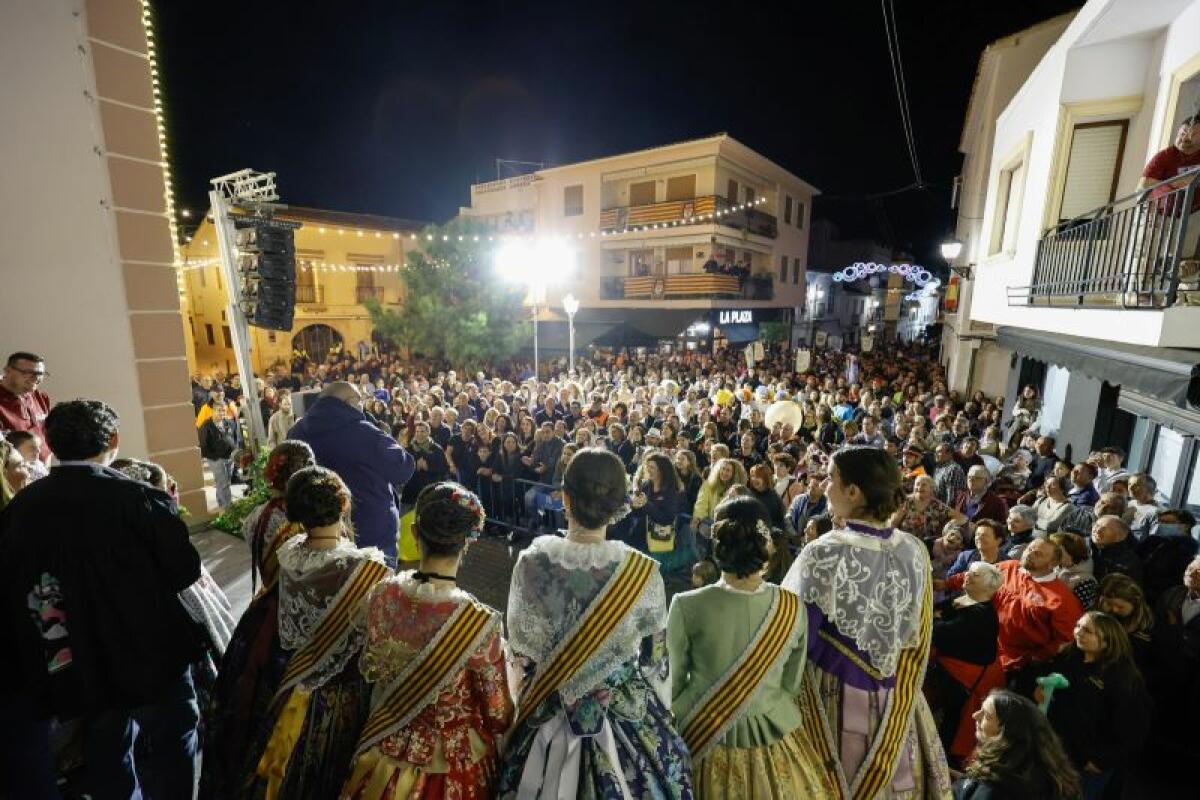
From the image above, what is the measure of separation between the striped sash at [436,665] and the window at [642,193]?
23.0m

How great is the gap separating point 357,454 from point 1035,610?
4.23 m

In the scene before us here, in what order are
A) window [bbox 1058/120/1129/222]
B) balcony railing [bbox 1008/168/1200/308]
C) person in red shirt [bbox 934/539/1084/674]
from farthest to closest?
1. window [bbox 1058/120/1129/222]
2. balcony railing [bbox 1008/168/1200/308]
3. person in red shirt [bbox 934/539/1084/674]

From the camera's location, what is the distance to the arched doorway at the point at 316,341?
2531 cm

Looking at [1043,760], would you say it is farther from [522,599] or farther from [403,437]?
[403,437]

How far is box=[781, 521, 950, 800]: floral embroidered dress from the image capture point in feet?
7.00

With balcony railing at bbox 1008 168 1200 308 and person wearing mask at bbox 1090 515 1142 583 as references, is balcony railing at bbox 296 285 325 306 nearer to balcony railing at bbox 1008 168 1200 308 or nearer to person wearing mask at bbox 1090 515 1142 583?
balcony railing at bbox 1008 168 1200 308

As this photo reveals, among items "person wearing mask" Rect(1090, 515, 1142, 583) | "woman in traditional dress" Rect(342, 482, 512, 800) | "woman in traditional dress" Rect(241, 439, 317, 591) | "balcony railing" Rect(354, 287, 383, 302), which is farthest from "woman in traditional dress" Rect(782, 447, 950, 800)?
"balcony railing" Rect(354, 287, 383, 302)

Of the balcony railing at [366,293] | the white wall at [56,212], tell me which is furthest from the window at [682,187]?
the white wall at [56,212]

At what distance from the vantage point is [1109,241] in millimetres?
5504

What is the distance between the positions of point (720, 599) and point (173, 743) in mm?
2792

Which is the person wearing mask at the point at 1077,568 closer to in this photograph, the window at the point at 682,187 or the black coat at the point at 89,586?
the black coat at the point at 89,586

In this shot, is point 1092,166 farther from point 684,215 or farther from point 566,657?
point 684,215

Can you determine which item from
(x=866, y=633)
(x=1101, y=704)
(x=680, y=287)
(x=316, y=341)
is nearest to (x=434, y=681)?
(x=866, y=633)

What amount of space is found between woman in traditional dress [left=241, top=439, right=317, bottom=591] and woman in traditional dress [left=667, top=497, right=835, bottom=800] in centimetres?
189
